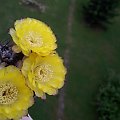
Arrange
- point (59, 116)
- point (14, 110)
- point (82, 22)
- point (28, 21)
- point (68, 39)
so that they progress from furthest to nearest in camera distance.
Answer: point (82, 22)
point (68, 39)
point (59, 116)
point (28, 21)
point (14, 110)

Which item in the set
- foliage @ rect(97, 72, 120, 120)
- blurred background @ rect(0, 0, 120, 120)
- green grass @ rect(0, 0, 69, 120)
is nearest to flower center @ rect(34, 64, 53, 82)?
blurred background @ rect(0, 0, 120, 120)

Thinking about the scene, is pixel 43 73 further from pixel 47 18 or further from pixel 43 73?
pixel 47 18

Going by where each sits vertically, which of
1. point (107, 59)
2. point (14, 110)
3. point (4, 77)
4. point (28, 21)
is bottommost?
point (14, 110)

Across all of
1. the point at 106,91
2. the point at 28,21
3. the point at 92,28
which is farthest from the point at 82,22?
the point at 28,21

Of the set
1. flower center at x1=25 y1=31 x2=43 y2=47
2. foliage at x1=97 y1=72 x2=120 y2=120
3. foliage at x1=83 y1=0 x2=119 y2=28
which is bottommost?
flower center at x1=25 y1=31 x2=43 y2=47

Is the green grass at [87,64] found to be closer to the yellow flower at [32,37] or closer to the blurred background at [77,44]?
the blurred background at [77,44]

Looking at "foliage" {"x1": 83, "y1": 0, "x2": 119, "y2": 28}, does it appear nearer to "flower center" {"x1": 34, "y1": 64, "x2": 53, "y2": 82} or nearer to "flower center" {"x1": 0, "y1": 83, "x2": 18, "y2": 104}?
"flower center" {"x1": 34, "y1": 64, "x2": 53, "y2": 82}

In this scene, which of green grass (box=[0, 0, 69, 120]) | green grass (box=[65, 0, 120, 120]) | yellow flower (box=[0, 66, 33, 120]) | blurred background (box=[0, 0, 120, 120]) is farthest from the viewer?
green grass (box=[65, 0, 120, 120])

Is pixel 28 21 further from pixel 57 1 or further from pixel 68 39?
pixel 57 1
